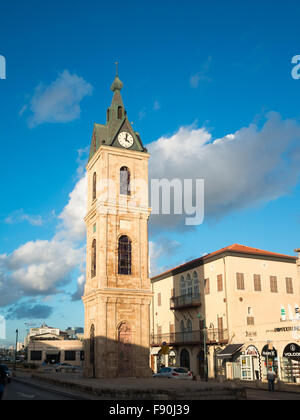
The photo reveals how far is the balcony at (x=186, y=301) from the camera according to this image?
1891 inches

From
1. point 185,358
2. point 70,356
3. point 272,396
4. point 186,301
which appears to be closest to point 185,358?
point 185,358

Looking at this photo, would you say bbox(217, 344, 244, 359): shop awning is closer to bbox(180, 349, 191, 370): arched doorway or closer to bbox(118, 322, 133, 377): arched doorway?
bbox(180, 349, 191, 370): arched doorway

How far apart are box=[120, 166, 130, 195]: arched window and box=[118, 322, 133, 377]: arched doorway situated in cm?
1120

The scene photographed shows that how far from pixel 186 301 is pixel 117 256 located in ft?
49.9

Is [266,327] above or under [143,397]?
above

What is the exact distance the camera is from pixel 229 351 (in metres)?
40.4

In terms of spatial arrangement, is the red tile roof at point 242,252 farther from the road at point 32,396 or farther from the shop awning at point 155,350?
the road at point 32,396

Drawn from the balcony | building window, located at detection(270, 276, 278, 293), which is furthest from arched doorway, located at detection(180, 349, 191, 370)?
building window, located at detection(270, 276, 278, 293)

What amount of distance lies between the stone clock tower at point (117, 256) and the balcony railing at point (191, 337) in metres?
9.48

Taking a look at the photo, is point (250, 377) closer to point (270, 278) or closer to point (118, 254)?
point (270, 278)

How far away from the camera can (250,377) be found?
40125mm

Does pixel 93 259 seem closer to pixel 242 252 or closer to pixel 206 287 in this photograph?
pixel 206 287

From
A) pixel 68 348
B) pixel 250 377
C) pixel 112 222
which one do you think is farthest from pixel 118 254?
pixel 68 348
